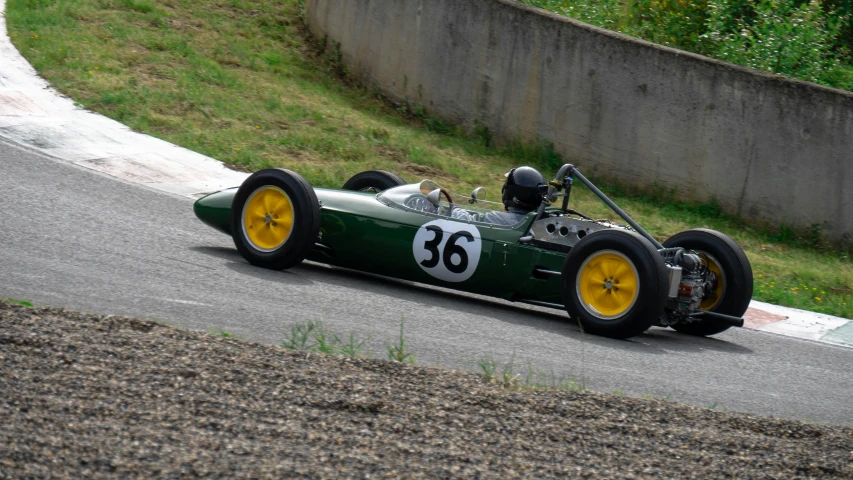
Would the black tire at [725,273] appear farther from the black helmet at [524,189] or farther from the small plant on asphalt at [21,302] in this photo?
the small plant on asphalt at [21,302]

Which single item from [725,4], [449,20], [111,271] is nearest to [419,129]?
[449,20]

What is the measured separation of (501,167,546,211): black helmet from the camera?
848 cm

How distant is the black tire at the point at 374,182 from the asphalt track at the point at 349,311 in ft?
3.12

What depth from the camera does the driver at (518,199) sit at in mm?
8445

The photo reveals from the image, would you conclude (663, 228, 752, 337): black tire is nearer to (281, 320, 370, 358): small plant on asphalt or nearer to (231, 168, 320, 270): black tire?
(231, 168, 320, 270): black tire

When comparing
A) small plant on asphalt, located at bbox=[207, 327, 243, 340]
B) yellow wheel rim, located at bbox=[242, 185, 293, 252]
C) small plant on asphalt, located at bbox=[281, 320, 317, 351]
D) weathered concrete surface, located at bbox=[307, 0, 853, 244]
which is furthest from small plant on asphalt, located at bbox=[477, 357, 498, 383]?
weathered concrete surface, located at bbox=[307, 0, 853, 244]

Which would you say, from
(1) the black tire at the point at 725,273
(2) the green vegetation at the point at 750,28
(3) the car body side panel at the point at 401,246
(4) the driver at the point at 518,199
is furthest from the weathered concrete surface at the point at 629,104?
(3) the car body side panel at the point at 401,246

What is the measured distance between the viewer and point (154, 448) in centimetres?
383

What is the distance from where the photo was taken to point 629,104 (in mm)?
13656

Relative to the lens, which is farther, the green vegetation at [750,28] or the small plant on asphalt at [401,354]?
the green vegetation at [750,28]

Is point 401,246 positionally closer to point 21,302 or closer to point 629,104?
point 21,302

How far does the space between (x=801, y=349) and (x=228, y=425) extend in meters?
5.90

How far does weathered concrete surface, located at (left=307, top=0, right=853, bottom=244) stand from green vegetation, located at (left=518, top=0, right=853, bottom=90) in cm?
148

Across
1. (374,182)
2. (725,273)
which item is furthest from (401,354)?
(374,182)
